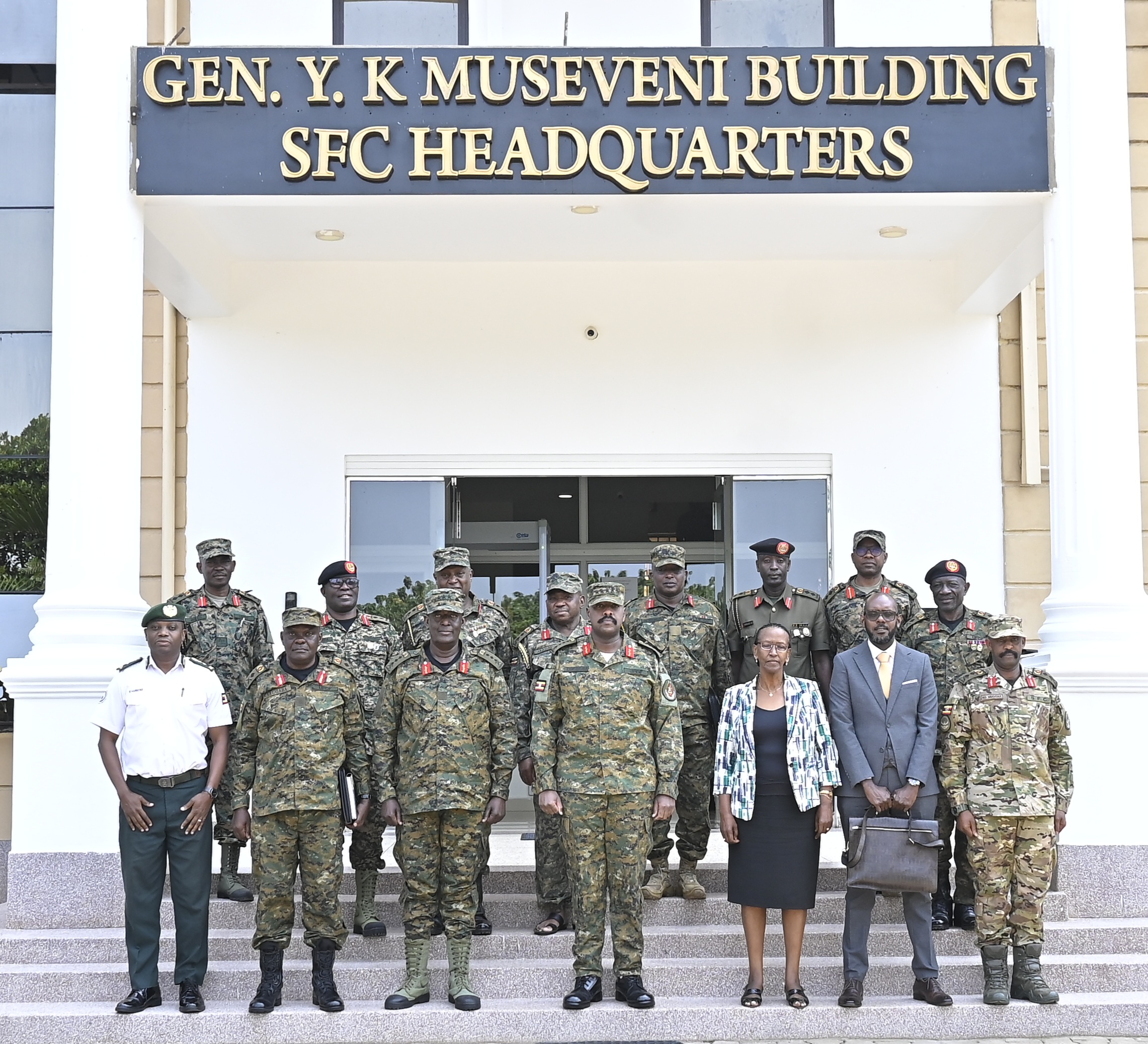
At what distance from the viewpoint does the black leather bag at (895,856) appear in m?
6.32

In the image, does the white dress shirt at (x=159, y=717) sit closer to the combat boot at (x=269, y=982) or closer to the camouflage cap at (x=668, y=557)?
the combat boot at (x=269, y=982)

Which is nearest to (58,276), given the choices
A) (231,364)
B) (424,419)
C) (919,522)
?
(231,364)

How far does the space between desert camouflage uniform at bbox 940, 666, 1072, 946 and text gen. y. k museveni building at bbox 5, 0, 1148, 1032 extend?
1077 millimetres

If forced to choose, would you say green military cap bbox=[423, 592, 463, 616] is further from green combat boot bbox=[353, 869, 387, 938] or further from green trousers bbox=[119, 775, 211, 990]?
green combat boot bbox=[353, 869, 387, 938]

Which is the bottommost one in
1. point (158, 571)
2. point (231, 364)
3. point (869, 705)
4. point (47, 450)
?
point (869, 705)

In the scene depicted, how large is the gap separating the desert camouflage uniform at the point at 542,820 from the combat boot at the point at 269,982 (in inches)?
55.0

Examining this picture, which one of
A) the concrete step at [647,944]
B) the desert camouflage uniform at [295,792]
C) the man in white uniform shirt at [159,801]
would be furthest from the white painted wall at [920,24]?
the man in white uniform shirt at [159,801]

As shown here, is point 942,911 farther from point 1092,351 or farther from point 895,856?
point 1092,351

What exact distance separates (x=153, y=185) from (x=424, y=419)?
278 centimetres

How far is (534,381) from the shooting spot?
10.1 metres

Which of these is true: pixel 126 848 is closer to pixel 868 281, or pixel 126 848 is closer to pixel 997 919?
pixel 997 919

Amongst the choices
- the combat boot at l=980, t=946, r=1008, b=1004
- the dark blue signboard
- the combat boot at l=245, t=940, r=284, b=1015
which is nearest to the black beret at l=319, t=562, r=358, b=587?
the combat boot at l=245, t=940, r=284, b=1015

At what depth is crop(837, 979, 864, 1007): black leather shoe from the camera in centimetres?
646

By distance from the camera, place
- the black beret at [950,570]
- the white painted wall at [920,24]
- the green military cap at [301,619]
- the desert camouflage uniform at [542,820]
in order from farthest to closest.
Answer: the white painted wall at [920,24], the black beret at [950,570], the desert camouflage uniform at [542,820], the green military cap at [301,619]
